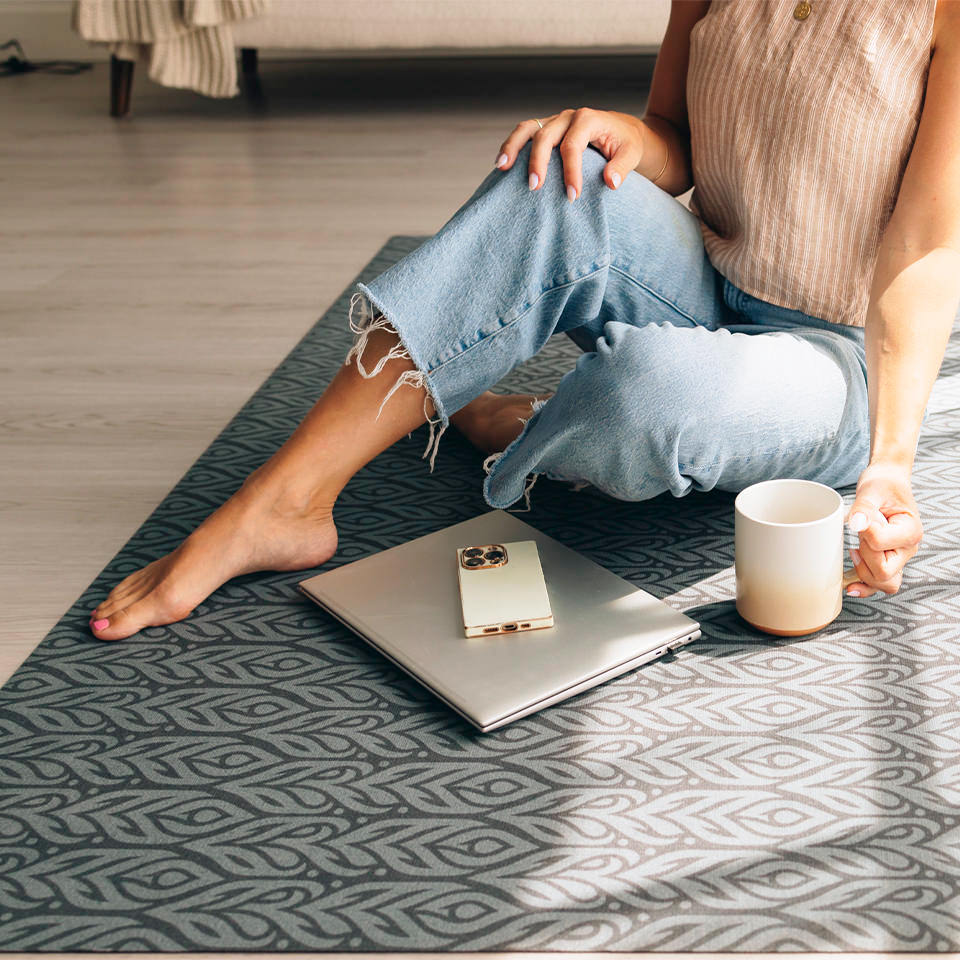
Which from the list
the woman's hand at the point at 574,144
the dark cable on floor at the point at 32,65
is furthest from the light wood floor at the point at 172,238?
the woman's hand at the point at 574,144

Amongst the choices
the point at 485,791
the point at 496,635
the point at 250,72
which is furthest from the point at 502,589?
the point at 250,72

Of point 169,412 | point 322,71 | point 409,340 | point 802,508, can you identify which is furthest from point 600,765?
point 322,71

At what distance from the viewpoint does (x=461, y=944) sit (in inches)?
29.5

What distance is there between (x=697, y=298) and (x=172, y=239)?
1600 millimetres

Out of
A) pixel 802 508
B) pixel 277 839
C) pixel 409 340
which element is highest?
pixel 409 340

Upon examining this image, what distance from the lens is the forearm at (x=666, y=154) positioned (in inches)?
49.3

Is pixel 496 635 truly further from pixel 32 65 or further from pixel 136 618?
pixel 32 65

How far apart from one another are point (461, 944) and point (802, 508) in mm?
507

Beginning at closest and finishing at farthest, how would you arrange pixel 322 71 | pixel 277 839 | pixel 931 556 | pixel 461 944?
pixel 461 944, pixel 277 839, pixel 931 556, pixel 322 71

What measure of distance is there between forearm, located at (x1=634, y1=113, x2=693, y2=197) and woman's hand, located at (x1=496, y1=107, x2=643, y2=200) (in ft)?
0.28

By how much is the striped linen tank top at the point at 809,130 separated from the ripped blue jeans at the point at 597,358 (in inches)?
3.0

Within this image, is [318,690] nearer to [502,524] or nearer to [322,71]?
[502,524]

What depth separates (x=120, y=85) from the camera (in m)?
3.59

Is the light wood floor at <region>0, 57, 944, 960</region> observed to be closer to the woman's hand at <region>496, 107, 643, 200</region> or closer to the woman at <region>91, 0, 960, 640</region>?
the woman at <region>91, 0, 960, 640</region>
